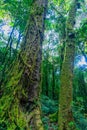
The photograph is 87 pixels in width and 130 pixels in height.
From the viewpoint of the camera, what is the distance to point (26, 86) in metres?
4.09

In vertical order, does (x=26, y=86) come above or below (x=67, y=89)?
below

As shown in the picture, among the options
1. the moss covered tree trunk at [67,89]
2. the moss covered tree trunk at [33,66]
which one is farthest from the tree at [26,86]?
the moss covered tree trunk at [67,89]

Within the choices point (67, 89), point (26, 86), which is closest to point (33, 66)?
point (26, 86)

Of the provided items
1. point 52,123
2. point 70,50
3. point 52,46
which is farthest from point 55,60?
point 70,50

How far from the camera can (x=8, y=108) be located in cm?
404

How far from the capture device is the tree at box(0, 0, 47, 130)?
3920 mm

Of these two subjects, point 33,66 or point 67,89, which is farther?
point 67,89

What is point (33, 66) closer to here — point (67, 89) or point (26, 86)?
point (26, 86)

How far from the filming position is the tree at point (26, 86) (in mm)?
3920

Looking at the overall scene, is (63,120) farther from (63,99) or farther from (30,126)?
(30,126)

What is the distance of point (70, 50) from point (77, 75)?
44.9 ft

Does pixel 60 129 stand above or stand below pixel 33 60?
below

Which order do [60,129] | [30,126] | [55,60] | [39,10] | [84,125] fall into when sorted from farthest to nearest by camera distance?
[55,60] < [84,125] < [60,129] < [39,10] < [30,126]

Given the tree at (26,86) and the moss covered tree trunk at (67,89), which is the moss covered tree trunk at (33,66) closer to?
the tree at (26,86)
